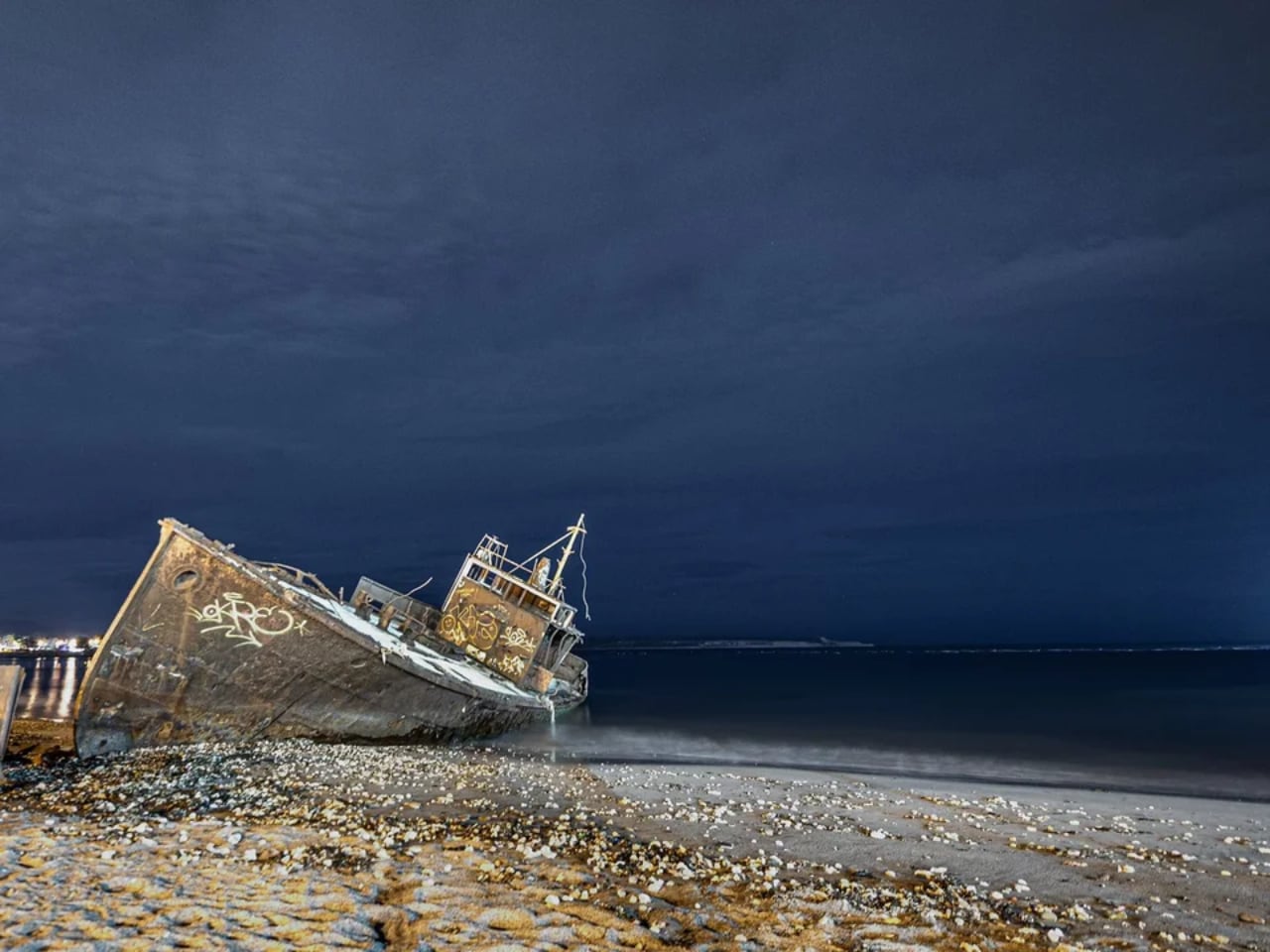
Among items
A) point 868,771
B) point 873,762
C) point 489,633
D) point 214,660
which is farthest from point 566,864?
point 873,762

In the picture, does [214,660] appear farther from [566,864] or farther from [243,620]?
[566,864]

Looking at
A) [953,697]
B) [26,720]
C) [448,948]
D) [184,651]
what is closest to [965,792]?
[448,948]

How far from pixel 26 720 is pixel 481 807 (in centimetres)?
2419

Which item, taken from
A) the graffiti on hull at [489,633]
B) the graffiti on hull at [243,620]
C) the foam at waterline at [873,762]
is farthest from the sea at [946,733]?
the graffiti on hull at [243,620]

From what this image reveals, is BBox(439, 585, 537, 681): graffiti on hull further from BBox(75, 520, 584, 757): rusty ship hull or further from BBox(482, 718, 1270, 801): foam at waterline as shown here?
BBox(75, 520, 584, 757): rusty ship hull

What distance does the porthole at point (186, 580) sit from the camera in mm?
15875

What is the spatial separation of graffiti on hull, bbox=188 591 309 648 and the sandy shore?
97.8 inches

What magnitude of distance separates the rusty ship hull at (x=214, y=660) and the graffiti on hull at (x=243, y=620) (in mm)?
21

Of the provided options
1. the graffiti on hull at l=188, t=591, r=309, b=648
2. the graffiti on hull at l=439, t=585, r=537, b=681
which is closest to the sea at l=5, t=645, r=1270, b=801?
the graffiti on hull at l=439, t=585, r=537, b=681

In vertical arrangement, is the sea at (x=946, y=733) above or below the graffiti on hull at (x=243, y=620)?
below

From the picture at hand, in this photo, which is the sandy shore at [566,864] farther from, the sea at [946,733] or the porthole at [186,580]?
the sea at [946,733]

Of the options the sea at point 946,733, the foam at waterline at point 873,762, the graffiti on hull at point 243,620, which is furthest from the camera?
the sea at point 946,733

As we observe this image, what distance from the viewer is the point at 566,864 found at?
352 inches

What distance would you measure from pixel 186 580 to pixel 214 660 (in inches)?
72.3
